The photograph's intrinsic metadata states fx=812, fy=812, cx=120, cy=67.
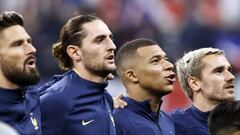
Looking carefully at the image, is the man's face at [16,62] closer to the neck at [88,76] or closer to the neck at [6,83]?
the neck at [6,83]

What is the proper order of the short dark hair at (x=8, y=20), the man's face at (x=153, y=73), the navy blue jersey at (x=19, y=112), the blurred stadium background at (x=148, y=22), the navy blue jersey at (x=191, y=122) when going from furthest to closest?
the blurred stadium background at (x=148, y=22) < the navy blue jersey at (x=191, y=122) < the man's face at (x=153, y=73) < the short dark hair at (x=8, y=20) < the navy blue jersey at (x=19, y=112)

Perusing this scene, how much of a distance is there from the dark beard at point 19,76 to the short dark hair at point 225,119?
1.07 meters

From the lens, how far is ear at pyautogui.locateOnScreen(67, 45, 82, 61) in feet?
14.3

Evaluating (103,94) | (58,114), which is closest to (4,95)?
(58,114)

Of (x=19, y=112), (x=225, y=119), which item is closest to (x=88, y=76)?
(x=19, y=112)

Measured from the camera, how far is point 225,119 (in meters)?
3.27

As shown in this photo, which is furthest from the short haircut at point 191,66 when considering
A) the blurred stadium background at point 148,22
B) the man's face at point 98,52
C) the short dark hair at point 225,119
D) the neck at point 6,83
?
the blurred stadium background at point 148,22

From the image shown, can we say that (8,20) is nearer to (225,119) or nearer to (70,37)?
(70,37)

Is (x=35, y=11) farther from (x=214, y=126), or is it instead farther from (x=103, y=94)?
(x=214, y=126)

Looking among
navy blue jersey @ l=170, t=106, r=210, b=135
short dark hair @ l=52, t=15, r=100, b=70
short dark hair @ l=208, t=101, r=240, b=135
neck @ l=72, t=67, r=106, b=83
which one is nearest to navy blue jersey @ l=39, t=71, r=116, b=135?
neck @ l=72, t=67, r=106, b=83

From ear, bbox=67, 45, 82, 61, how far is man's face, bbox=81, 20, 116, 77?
0.03 meters

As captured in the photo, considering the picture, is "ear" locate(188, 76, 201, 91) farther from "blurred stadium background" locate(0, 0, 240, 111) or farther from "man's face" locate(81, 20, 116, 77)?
"blurred stadium background" locate(0, 0, 240, 111)

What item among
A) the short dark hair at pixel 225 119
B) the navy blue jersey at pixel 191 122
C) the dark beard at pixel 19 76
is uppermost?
the short dark hair at pixel 225 119

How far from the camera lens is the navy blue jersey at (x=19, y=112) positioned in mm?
3918
